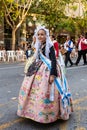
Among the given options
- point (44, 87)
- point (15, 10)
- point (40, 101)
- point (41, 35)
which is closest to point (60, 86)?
point (44, 87)

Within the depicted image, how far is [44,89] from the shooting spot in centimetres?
536

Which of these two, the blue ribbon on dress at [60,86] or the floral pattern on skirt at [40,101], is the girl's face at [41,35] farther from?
the floral pattern on skirt at [40,101]

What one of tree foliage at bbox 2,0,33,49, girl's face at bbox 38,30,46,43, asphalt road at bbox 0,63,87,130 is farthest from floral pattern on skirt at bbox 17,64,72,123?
tree foliage at bbox 2,0,33,49

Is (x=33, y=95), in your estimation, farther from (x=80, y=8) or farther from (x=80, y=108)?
(x=80, y=8)


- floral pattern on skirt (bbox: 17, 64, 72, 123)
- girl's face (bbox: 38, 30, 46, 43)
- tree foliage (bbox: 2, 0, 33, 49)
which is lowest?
tree foliage (bbox: 2, 0, 33, 49)

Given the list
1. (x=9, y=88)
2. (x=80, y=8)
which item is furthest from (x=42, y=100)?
(x=80, y=8)

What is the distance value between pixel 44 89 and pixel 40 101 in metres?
0.20

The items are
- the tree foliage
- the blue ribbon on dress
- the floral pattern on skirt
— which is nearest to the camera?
the floral pattern on skirt

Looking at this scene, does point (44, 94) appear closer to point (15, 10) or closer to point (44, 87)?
point (44, 87)

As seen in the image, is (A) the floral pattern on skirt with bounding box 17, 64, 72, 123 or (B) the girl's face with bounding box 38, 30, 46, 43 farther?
(B) the girl's face with bounding box 38, 30, 46, 43

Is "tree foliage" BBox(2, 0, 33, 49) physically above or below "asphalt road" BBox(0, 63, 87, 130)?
below

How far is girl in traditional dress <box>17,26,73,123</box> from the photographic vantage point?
17.6ft

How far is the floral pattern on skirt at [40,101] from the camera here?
5.34 metres

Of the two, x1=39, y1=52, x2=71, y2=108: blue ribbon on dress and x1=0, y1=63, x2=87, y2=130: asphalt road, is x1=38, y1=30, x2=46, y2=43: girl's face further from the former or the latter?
x1=0, y1=63, x2=87, y2=130: asphalt road
